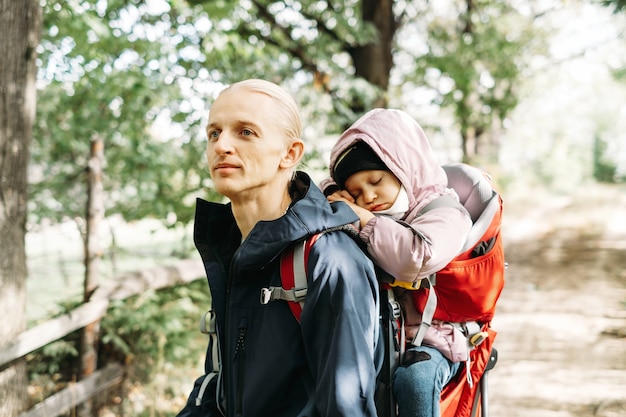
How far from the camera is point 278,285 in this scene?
5.18ft

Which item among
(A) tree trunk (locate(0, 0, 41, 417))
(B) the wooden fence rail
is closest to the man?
(A) tree trunk (locate(0, 0, 41, 417))

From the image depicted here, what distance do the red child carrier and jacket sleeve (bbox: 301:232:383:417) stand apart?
12.8 inches

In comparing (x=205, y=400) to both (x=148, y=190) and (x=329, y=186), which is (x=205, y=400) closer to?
(x=329, y=186)

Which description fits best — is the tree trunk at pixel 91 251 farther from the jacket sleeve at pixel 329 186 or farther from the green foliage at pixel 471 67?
the green foliage at pixel 471 67

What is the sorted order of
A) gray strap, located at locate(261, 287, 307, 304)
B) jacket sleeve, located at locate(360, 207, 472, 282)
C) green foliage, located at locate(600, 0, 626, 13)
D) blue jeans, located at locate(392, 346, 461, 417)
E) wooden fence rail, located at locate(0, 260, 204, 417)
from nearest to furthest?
gray strap, located at locate(261, 287, 307, 304) → jacket sleeve, located at locate(360, 207, 472, 282) → blue jeans, located at locate(392, 346, 461, 417) → wooden fence rail, located at locate(0, 260, 204, 417) → green foliage, located at locate(600, 0, 626, 13)

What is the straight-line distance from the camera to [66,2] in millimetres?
4059

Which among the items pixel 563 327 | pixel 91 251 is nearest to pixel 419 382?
pixel 91 251

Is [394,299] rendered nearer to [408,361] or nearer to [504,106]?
[408,361]

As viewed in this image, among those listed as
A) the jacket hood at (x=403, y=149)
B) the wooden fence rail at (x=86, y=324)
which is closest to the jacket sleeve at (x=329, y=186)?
the jacket hood at (x=403, y=149)

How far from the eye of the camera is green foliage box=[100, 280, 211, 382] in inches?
209

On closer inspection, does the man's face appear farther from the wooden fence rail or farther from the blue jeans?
the wooden fence rail

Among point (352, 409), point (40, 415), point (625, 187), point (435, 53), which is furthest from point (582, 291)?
point (625, 187)

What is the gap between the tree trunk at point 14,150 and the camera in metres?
3.39

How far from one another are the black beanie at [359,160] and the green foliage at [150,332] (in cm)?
380
